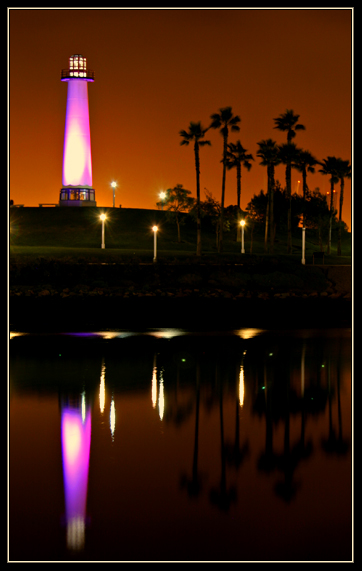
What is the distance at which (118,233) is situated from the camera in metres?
78.5

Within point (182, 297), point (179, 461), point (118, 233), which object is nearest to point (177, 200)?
point (118, 233)

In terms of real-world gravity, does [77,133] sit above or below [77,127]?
below

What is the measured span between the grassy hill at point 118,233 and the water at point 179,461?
146 feet

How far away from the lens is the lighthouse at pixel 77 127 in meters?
76.6

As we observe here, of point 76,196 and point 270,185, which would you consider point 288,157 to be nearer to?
point 270,185

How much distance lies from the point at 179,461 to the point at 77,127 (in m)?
69.0

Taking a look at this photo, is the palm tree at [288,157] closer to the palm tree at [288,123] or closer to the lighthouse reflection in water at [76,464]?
the palm tree at [288,123]

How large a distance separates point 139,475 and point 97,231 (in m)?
68.7

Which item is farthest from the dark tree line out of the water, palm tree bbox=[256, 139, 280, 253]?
the water

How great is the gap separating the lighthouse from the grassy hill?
172 inches

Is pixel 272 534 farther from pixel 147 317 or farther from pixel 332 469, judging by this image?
pixel 147 317

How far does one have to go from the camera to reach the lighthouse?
76625 mm

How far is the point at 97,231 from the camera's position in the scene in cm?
7788

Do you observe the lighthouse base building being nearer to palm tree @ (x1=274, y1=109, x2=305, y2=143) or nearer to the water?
palm tree @ (x1=274, y1=109, x2=305, y2=143)
